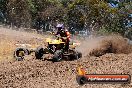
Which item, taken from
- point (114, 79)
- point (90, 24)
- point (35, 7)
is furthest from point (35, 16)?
point (114, 79)

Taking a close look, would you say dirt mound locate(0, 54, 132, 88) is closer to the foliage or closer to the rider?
the rider

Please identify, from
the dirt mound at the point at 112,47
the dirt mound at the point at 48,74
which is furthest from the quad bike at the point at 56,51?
the dirt mound at the point at 112,47

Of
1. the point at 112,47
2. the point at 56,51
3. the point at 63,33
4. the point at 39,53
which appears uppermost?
the point at 63,33

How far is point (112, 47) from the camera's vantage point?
2095 cm

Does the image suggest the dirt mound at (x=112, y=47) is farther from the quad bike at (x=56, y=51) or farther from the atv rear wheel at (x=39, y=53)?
the atv rear wheel at (x=39, y=53)

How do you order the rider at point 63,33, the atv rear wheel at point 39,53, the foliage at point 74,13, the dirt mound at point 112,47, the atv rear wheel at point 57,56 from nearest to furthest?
the atv rear wheel at point 57,56 → the rider at point 63,33 → the atv rear wheel at point 39,53 → the dirt mound at point 112,47 → the foliage at point 74,13

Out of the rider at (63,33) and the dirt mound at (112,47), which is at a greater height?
the rider at (63,33)

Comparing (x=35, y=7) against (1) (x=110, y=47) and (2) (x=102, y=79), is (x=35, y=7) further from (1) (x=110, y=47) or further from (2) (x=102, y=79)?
(2) (x=102, y=79)

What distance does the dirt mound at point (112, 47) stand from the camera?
67.4 feet

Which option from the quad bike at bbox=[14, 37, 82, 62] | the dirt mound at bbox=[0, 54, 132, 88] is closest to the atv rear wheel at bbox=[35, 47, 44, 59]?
the quad bike at bbox=[14, 37, 82, 62]

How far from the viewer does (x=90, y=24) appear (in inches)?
2425

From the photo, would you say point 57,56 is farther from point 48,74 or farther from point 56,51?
point 48,74

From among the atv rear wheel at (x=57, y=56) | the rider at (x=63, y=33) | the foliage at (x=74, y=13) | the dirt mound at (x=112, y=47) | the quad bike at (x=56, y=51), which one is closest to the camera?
the atv rear wheel at (x=57, y=56)

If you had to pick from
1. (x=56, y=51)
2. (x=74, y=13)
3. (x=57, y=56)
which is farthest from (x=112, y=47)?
(x=74, y=13)
